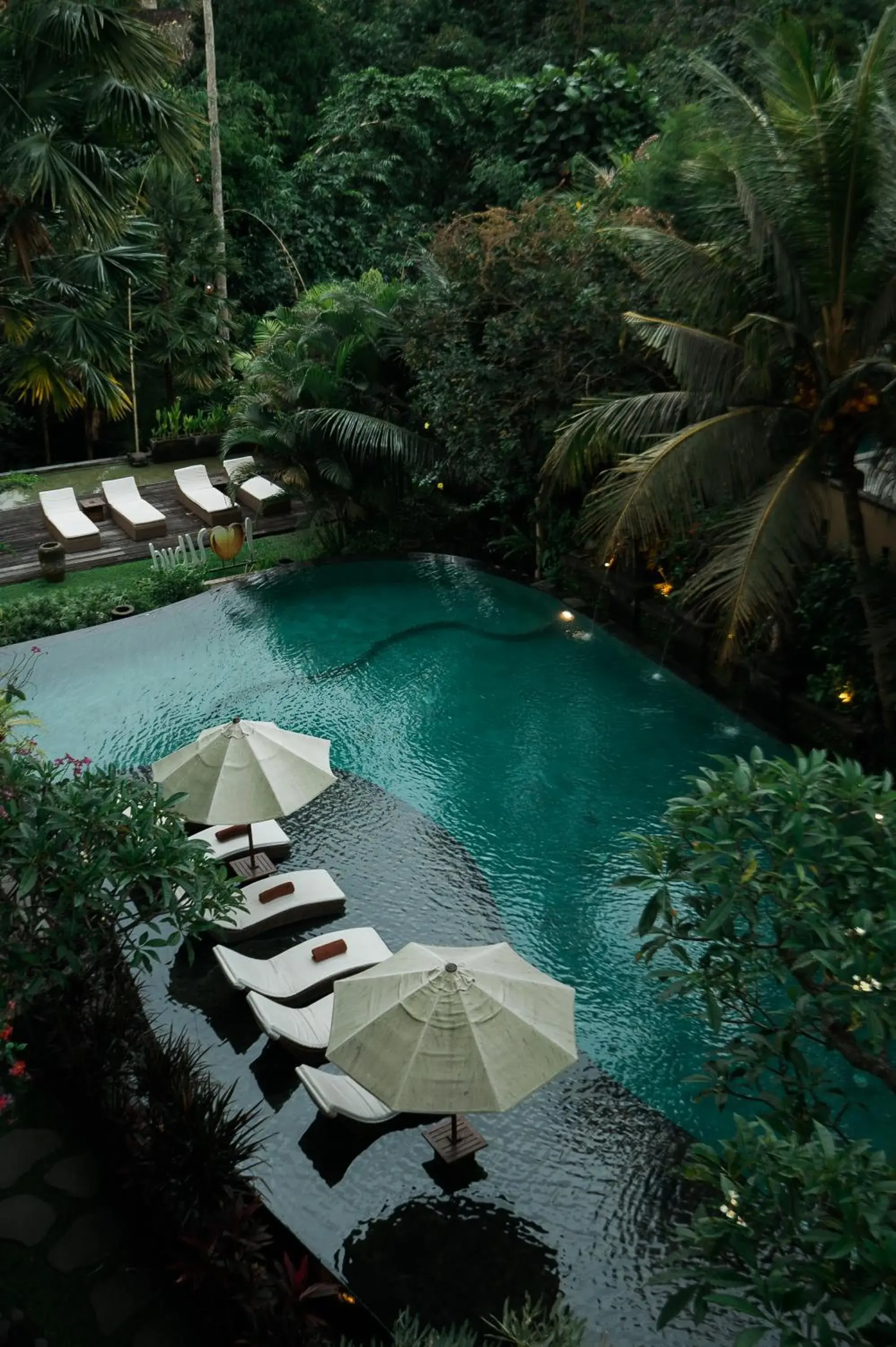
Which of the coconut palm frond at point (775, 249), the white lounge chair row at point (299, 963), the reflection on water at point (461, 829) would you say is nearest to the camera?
the reflection on water at point (461, 829)

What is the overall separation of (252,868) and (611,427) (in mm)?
5526

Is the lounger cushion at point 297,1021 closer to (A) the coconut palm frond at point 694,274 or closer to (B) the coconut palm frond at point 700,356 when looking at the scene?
(B) the coconut palm frond at point 700,356

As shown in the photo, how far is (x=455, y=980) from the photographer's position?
6469 millimetres

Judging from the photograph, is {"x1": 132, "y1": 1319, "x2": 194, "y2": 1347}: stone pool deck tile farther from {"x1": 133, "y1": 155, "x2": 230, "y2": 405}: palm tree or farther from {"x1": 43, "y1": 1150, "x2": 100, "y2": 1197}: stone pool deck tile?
{"x1": 133, "y1": 155, "x2": 230, "y2": 405}: palm tree

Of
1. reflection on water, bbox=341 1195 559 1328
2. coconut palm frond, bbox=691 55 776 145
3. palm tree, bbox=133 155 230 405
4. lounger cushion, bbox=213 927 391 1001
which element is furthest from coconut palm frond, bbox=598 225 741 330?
palm tree, bbox=133 155 230 405

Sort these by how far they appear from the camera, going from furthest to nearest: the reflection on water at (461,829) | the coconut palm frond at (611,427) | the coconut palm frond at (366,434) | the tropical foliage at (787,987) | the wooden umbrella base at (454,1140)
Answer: the coconut palm frond at (366,434) → the coconut palm frond at (611,427) → the wooden umbrella base at (454,1140) → the reflection on water at (461,829) → the tropical foliage at (787,987)

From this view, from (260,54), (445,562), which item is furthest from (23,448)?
(445,562)

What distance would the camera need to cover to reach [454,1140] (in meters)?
6.86

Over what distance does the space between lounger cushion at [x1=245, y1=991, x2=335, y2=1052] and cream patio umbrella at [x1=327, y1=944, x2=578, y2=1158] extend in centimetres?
82

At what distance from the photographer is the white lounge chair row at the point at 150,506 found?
17.6 metres

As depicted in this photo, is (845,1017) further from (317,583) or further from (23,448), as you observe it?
(23,448)

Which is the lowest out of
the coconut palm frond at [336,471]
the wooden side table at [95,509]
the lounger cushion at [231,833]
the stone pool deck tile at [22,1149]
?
the stone pool deck tile at [22,1149]

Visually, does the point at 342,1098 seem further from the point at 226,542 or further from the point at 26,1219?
the point at 226,542

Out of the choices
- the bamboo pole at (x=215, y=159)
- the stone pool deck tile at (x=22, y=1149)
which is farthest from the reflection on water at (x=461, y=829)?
the bamboo pole at (x=215, y=159)
